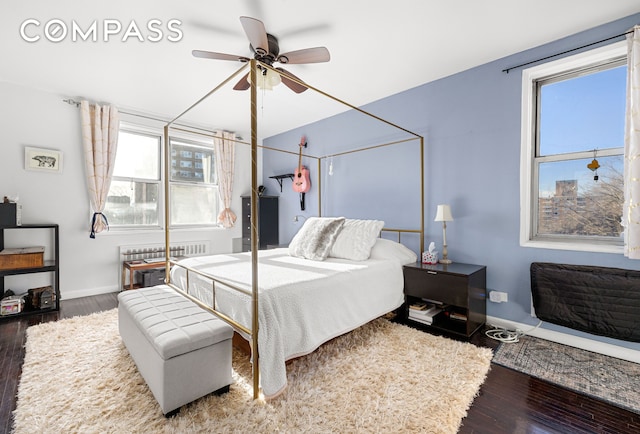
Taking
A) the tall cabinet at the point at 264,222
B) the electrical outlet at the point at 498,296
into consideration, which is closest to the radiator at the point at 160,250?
the tall cabinet at the point at 264,222

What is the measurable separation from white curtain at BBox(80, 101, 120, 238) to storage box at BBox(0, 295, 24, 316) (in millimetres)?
933

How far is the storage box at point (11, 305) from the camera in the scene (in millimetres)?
2930

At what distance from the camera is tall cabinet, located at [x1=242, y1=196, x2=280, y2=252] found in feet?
15.5

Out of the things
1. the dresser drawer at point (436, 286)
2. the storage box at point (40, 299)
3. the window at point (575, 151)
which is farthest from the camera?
the storage box at point (40, 299)

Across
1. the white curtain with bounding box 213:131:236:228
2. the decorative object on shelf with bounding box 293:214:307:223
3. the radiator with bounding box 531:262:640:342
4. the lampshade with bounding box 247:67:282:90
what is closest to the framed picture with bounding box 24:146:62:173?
the white curtain with bounding box 213:131:236:228

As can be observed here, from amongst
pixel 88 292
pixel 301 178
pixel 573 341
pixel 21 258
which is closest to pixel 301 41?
pixel 301 178

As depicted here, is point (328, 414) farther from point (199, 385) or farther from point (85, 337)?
point (85, 337)

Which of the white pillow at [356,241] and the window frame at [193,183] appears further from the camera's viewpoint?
the window frame at [193,183]

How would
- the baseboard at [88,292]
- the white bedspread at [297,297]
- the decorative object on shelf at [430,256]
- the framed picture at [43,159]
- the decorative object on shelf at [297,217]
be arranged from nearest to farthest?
the white bedspread at [297,297], the decorative object on shelf at [430,256], the framed picture at [43,159], the baseboard at [88,292], the decorative object on shelf at [297,217]

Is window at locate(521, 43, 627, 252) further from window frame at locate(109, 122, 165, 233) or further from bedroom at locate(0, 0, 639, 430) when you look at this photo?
window frame at locate(109, 122, 165, 233)

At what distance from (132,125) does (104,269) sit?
1988 mm

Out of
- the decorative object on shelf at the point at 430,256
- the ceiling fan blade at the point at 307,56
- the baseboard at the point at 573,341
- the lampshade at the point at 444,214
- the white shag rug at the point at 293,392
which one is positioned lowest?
the white shag rug at the point at 293,392

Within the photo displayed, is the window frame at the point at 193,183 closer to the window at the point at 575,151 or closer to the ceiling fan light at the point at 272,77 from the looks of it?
the ceiling fan light at the point at 272,77

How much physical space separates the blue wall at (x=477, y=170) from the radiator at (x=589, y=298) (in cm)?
13
